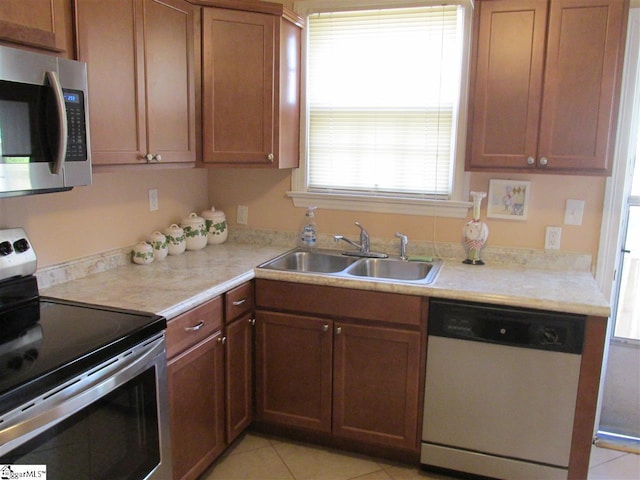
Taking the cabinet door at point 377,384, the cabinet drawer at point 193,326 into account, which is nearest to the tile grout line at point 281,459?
the cabinet door at point 377,384

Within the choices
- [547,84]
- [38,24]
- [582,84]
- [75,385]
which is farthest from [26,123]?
[582,84]

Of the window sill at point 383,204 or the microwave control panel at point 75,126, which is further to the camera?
the window sill at point 383,204

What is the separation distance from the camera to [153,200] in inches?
108

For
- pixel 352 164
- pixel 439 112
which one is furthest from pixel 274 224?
pixel 439 112

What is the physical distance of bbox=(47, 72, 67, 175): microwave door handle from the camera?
1.62 meters

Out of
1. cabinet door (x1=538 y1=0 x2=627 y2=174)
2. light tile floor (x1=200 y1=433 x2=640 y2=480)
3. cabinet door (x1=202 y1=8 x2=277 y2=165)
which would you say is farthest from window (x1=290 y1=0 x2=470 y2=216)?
light tile floor (x1=200 y1=433 x2=640 y2=480)

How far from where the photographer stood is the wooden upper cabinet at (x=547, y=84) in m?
2.21

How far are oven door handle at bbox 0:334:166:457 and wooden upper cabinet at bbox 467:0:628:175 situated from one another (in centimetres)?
167

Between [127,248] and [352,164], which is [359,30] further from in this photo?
[127,248]

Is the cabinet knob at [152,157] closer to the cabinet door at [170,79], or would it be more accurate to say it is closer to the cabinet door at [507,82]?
the cabinet door at [170,79]

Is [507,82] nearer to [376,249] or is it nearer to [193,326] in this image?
[376,249]

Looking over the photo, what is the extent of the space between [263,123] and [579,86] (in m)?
1.44

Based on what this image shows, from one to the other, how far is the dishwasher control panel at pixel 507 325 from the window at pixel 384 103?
73 centimetres

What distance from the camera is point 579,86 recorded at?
2256 mm
